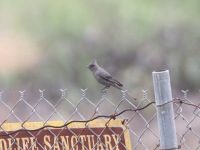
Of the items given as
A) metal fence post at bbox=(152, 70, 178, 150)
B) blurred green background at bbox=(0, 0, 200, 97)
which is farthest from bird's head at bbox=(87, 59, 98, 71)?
blurred green background at bbox=(0, 0, 200, 97)

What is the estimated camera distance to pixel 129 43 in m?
8.65

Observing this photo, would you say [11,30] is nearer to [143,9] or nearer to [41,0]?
[41,0]

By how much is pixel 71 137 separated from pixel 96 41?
18.2ft

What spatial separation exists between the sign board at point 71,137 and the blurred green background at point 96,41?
440 centimetres

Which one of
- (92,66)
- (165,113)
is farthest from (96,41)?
(165,113)

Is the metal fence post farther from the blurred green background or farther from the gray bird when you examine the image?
the blurred green background

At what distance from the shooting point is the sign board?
3078mm

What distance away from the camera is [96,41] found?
8.62 metres

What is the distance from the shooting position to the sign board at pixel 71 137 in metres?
3.08

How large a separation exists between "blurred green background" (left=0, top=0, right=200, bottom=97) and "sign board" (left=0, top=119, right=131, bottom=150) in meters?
4.40

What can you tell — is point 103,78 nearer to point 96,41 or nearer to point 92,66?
point 92,66

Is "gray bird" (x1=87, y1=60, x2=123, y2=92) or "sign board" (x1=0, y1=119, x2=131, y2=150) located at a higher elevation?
"gray bird" (x1=87, y1=60, x2=123, y2=92)

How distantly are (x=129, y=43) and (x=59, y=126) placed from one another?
562 centimetres

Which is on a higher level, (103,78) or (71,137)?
(103,78)
